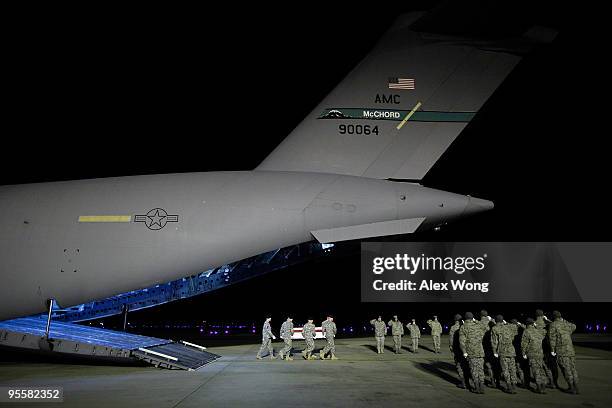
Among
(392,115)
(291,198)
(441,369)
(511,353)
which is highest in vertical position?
(392,115)

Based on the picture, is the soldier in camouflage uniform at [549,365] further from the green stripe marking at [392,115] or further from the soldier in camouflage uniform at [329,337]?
the soldier in camouflage uniform at [329,337]

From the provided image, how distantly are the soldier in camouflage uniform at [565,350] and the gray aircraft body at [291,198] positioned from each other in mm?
2054

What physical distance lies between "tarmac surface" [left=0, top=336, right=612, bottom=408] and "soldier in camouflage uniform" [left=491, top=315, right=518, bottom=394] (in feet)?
0.83

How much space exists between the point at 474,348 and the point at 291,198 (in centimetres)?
340

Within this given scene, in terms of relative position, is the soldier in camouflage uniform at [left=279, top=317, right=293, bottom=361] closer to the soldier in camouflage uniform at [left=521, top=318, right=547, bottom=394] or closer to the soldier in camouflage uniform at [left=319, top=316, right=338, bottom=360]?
the soldier in camouflage uniform at [left=319, top=316, right=338, bottom=360]

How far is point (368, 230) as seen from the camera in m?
7.62

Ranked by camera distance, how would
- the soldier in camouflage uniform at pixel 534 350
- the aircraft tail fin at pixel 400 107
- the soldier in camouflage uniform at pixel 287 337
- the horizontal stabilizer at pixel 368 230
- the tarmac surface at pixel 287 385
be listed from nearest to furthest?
the tarmac surface at pixel 287 385, the soldier in camouflage uniform at pixel 534 350, the horizontal stabilizer at pixel 368 230, the aircraft tail fin at pixel 400 107, the soldier in camouflage uniform at pixel 287 337

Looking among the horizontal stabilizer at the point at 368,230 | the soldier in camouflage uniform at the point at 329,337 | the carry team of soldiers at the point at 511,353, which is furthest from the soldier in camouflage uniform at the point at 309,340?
the carry team of soldiers at the point at 511,353

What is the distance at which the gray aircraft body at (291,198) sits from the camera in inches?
301

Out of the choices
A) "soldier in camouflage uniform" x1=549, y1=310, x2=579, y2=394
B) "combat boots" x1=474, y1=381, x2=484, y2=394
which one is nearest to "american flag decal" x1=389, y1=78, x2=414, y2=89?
"soldier in camouflage uniform" x1=549, y1=310, x2=579, y2=394

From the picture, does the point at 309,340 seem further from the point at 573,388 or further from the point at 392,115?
the point at 573,388

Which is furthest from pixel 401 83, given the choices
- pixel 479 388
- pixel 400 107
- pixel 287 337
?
pixel 287 337

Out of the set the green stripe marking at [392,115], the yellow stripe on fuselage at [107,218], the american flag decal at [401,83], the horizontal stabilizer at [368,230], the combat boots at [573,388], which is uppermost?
the american flag decal at [401,83]

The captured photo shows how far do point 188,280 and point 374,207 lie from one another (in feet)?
14.4
